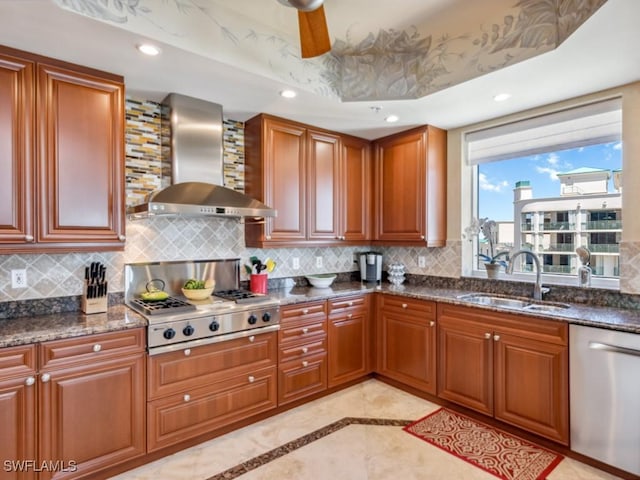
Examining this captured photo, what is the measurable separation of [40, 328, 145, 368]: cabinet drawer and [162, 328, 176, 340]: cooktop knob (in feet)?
0.40

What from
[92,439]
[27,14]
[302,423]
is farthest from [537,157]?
[92,439]

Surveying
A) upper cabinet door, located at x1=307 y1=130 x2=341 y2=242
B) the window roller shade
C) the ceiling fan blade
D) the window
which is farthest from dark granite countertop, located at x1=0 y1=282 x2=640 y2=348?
the ceiling fan blade

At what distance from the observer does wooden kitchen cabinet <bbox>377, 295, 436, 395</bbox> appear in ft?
9.91

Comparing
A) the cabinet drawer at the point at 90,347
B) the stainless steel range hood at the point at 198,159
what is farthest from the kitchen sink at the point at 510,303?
the cabinet drawer at the point at 90,347

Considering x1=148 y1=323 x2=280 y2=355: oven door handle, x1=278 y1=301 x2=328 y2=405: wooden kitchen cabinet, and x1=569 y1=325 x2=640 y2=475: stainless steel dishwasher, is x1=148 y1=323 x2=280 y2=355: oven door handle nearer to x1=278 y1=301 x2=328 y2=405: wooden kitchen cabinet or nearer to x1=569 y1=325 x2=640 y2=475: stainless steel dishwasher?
Answer: x1=278 y1=301 x2=328 y2=405: wooden kitchen cabinet

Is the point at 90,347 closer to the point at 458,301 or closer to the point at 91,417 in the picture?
the point at 91,417

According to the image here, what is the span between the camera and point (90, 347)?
1.97 metres

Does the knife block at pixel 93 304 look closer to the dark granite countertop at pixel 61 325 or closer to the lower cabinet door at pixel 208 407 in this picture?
the dark granite countertop at pixel 61 325

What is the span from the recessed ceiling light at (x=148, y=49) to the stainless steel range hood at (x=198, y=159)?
0.58m

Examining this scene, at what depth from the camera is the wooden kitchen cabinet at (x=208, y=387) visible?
2221 mm

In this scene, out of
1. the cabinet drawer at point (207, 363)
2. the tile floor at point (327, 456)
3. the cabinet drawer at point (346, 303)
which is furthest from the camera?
the cabinet drawer at point (346, 303)

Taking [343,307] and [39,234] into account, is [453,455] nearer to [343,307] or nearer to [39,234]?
[343,307]

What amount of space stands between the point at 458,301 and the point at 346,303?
0.96 m

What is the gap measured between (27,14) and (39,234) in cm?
Result: 111
